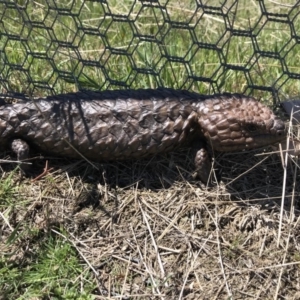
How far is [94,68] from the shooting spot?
13.5ft

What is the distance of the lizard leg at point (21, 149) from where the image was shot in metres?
3.50

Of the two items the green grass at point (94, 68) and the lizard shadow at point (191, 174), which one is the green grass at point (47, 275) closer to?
the green grass at point (94, 68)

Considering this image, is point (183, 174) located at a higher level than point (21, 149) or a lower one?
lower

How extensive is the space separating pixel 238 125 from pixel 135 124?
46cm

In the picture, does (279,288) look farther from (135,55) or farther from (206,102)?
(135,55)

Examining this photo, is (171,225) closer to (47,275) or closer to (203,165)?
(203,165)

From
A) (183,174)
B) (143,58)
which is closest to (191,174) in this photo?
(183,174)

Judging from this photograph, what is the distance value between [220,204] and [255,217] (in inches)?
6.5

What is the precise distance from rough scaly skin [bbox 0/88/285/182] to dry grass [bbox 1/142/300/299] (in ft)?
0.41

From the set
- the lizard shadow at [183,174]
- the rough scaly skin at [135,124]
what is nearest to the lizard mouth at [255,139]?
the rough scaly skin at [135,124]

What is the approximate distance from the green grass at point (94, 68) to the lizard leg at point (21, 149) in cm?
11

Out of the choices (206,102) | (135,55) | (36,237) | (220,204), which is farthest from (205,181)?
(135,55)

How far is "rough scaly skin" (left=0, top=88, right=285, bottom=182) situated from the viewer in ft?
10.9

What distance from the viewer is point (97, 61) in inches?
156
